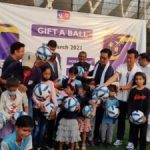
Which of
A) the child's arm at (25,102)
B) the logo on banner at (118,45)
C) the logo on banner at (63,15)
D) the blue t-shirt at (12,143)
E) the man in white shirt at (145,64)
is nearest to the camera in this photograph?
the blue t-shirt at (12,143)

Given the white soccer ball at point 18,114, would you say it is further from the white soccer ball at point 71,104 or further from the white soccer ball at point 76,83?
the white soccer ball at point 76,83

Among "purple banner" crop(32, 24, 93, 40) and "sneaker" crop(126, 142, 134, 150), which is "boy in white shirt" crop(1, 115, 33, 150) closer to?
"sneaker" crop(126, 142, 134, 150)

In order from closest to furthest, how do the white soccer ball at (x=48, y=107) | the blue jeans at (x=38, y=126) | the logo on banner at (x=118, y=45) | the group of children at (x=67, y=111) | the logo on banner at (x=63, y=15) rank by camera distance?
1. the group of children at (x=67, y=111)
2. the white soccer ball at (x=48, y=107)
3. the blue jeans at (x=38, y=126)
4. the logo on banner at (x=63, y=15)
5. the logo on banner at (x=118, y=45)

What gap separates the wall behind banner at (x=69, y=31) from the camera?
8.80 metres

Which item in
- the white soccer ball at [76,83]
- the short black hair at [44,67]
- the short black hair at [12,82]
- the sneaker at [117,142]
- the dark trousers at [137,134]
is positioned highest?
the short black hair at [44,67]

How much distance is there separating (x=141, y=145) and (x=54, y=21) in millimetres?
4013

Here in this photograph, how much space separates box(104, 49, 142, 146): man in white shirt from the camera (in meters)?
6.75

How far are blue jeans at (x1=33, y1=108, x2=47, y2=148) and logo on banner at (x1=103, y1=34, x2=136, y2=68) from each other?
4.81 m

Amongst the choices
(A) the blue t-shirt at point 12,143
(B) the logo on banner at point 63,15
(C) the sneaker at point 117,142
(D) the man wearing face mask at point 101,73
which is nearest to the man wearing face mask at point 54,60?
(D) the man wearing face mask at point 101,73

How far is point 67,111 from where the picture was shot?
607cm

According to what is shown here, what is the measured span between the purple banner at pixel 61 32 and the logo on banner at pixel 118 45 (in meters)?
0.60

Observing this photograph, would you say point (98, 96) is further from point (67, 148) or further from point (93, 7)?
point (93, 7)

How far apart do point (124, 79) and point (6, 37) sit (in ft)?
9.63

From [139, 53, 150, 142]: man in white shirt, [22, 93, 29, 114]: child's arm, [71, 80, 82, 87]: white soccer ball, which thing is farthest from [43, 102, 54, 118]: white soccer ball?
[139, 53, 150, 142]: man in white shirt
